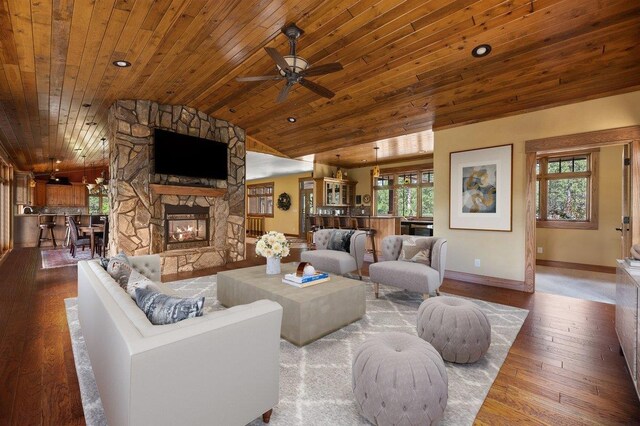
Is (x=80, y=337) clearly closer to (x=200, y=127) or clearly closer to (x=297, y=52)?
(x=297, y=52)

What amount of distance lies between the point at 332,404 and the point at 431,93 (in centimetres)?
416

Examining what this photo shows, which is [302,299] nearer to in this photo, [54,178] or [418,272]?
[418,272]

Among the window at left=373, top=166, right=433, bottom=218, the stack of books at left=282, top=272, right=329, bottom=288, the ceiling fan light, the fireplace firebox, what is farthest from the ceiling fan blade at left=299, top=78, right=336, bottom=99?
the window at left=373, top=166, right=433, bottom=218

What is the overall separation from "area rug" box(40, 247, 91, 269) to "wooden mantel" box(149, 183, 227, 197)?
2.74 meters

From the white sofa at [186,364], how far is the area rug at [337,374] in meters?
0.28

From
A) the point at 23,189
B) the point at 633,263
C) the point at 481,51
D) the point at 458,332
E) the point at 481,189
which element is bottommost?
the point at 458,332

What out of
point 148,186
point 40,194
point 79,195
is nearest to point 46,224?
point 40,194

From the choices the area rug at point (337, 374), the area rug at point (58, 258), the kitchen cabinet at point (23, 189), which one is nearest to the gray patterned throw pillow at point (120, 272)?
the area rug at point (337, 374)

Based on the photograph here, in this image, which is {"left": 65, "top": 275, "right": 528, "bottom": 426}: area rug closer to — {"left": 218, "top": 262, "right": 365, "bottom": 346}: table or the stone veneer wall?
{"left": 218, "top": 262, "right": 365, "bottom": 346}: table

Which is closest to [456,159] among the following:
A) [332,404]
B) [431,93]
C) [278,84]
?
[431,93]

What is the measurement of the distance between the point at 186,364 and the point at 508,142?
5.09 metres

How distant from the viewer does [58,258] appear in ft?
22.5

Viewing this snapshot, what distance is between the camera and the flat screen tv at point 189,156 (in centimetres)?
524

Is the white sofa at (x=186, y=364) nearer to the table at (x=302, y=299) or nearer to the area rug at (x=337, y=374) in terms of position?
the area rug at (x=337, y=374)
